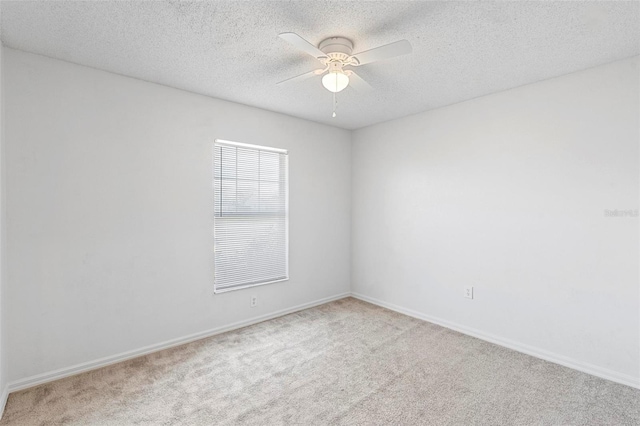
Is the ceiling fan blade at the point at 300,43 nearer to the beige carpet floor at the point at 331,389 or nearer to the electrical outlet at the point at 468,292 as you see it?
the beige carpet floor at the point at 331,389

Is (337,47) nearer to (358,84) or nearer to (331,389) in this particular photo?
(358,84)

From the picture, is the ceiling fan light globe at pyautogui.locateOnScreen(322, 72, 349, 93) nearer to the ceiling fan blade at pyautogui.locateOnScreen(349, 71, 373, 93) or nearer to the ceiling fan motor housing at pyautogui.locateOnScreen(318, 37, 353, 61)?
the ceiling fan motor housing at pyautogui.locateOnScreen(318, 37, 353, 61)

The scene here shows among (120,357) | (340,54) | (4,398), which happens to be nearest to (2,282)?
(4,398)

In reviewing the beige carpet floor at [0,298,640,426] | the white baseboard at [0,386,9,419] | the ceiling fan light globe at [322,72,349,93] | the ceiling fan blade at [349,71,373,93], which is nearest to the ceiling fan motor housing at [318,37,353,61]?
the ceiling fan light globe at [322,72,349,93]

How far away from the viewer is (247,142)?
3621 mm

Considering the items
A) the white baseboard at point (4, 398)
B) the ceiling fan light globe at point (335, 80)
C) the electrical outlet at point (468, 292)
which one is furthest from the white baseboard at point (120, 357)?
the ceiling fan light globe at point (335, 80)

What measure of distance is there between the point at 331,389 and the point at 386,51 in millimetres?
2376

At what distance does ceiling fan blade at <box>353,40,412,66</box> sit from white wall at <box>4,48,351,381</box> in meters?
1.91

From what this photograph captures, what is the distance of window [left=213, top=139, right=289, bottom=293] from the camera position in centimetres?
346

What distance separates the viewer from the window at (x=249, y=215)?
346 centimetres

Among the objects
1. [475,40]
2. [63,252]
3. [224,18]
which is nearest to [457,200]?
[475,40]

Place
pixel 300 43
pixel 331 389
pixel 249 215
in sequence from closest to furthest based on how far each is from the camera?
pixel 300 43 → pixel 331 389 → pixel 249 215

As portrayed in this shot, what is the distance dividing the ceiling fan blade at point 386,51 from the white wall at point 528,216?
181cm

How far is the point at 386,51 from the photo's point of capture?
1.93 metres
